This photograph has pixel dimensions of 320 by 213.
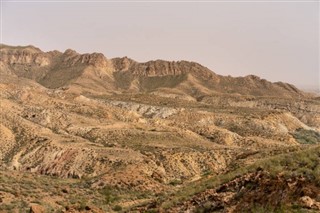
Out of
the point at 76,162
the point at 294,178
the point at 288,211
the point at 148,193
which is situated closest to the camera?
the point at 288,211

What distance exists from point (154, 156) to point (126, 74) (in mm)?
145804

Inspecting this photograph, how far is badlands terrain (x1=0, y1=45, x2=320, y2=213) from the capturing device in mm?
14250

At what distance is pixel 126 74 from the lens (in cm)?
18675

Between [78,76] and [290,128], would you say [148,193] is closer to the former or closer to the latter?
[290,128]

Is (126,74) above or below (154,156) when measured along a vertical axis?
above

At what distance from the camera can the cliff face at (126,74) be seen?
552 feet

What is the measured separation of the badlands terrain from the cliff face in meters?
36.4

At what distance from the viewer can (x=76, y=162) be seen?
40062mm

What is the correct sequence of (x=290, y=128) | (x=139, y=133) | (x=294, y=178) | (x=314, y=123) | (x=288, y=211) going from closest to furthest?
(x=288, y=211) → (x=294, y=178) → (x=139, y=133) → (x=290, y=128) → (x=314, y=123)

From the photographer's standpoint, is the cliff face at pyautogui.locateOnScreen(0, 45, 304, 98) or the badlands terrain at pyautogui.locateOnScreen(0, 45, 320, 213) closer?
the badlands terrain at pyautogui.locateOnScreen(0, 45, 320, 213)

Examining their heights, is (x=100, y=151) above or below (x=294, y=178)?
below

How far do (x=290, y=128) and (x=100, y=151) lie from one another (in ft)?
191

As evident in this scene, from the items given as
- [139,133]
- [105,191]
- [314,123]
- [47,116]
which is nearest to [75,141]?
[139,133]

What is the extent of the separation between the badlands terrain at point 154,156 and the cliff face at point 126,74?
119 ft
